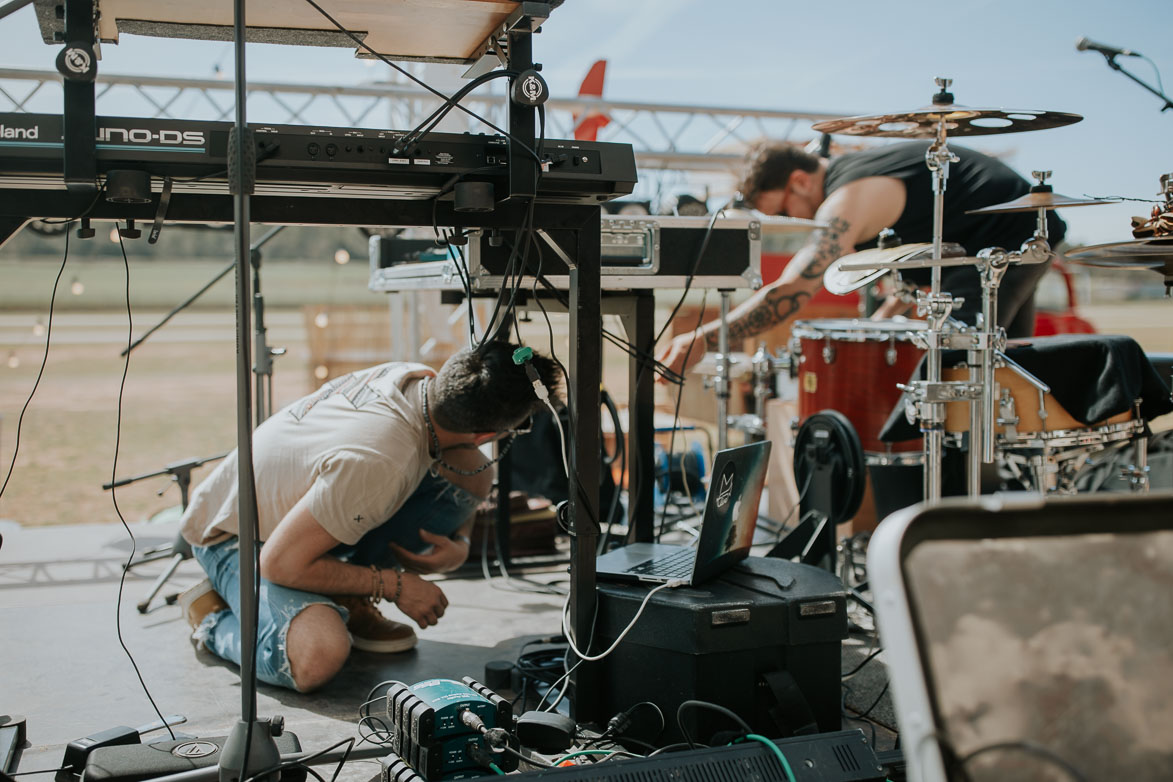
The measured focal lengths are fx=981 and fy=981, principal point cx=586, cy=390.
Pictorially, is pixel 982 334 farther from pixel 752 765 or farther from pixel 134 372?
pixel 134 372

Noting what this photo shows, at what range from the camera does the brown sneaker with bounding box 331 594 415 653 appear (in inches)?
110

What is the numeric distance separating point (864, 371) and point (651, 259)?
1318mm

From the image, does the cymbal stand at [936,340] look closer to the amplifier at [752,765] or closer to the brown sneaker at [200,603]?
the amplifier at [752,765]

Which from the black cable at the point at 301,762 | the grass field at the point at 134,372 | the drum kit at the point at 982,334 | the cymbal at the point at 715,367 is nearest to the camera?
the black cable at the point at 301,762

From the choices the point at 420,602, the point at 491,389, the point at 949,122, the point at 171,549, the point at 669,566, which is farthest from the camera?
the point at 171,549

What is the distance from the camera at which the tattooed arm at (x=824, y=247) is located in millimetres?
3834

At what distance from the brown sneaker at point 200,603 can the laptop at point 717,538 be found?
4.02ft

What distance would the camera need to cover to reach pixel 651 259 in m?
2.93

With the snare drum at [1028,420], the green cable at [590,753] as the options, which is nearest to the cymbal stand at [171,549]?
the green cable at [590,753]

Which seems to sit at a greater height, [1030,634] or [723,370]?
[723,370]

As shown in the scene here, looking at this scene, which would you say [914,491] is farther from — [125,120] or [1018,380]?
[125,120]

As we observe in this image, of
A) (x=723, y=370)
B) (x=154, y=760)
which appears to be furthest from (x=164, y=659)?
(x=723, y=370)

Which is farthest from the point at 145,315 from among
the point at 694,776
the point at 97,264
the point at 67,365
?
the point at 694,776

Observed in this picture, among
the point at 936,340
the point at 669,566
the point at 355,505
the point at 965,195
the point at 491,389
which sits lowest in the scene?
the point at 669,566
